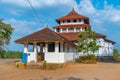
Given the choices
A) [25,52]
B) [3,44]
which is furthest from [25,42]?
[3,44]

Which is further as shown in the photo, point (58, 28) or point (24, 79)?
point (58, 28)

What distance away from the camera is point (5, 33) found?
44500 mm

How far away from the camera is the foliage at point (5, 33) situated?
141ft

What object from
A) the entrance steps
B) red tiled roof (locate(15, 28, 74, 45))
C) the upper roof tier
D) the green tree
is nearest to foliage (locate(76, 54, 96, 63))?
the green tree

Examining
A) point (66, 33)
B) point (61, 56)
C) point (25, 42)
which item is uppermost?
point (66, 33)

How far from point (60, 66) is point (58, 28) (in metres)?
28.9

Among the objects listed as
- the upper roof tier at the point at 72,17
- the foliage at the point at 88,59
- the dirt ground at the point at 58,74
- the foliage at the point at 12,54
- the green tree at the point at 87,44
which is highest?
the upper roof tier at the point at 72,17

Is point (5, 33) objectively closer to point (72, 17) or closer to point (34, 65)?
point (72, 17)

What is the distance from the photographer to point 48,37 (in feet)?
77.3

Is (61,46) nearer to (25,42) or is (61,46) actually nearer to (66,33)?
(25,42)

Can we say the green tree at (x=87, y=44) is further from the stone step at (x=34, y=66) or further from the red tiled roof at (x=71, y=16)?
the red tiled roof at (x=71, y=16)

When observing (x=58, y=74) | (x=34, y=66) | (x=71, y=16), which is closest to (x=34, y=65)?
(x=34, y=66)

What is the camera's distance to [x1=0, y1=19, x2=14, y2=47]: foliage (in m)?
43.1

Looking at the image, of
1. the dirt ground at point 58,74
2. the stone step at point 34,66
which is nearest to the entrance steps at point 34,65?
the stone step at point 34,66
